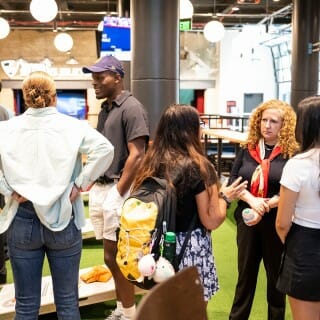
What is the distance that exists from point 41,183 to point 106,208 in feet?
2.22

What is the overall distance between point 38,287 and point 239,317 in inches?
46.5

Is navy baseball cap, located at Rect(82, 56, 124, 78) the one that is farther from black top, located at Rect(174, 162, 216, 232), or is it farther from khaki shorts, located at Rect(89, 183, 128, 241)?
black top, located at Rect(174, 162, 216, 232)

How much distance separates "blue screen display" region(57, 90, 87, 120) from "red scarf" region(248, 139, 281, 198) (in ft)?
37.3

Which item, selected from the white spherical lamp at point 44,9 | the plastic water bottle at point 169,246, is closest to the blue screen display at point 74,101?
the white spherical lamp at point 44,9

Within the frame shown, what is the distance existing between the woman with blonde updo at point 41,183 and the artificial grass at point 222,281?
1103 millimetres

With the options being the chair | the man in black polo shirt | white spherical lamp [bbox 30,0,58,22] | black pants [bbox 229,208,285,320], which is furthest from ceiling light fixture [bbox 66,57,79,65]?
the chair

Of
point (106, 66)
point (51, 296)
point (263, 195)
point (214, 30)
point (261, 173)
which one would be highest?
point (214, 30)

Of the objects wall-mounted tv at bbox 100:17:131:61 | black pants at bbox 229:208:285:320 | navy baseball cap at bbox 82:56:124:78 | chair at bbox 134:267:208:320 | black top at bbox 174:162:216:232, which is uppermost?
wall-mounted tv at bbox 100:17:131:61

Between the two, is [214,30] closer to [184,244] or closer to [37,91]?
[37,91]

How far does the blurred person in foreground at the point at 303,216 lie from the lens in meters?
1.80

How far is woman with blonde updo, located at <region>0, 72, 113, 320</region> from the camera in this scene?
198 cm

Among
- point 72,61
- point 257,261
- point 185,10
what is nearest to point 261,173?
point 257,261

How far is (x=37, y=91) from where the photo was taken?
79.7 inches

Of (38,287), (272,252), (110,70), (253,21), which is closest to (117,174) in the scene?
(110,70)
